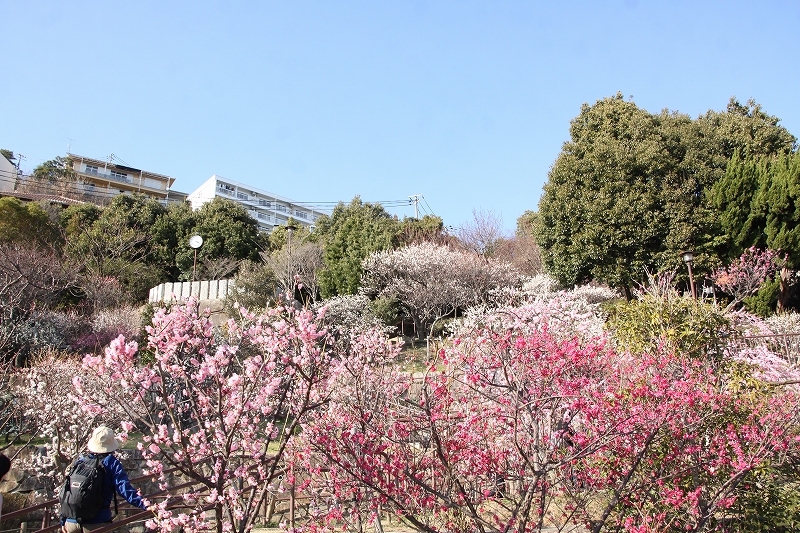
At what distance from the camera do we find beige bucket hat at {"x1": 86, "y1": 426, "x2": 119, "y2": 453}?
13.2 feet

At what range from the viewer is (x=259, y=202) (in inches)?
2544

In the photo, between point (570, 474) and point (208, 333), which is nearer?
point (570, 474)

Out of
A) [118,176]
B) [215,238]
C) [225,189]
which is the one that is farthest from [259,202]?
[215,238]

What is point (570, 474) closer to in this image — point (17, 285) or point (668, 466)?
point (668, 466)

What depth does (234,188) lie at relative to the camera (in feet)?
196

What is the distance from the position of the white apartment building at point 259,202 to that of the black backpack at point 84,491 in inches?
2069

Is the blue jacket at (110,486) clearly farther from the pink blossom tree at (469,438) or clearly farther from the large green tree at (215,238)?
the large green tree at (215,238)

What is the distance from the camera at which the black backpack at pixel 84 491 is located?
12.9ft

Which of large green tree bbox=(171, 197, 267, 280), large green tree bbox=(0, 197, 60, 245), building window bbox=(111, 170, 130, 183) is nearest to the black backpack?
large green tree bbox=(0, 197, 60, 245)

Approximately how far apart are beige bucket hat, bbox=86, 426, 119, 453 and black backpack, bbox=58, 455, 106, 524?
8 cm

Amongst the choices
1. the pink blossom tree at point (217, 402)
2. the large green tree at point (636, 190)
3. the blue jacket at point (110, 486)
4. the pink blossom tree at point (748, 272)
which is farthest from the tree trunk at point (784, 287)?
the blue jacket at point (110, 486)

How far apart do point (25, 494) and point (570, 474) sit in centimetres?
867

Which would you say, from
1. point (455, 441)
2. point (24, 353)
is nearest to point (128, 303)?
point (24, 353)

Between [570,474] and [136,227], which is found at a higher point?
[136,227]
